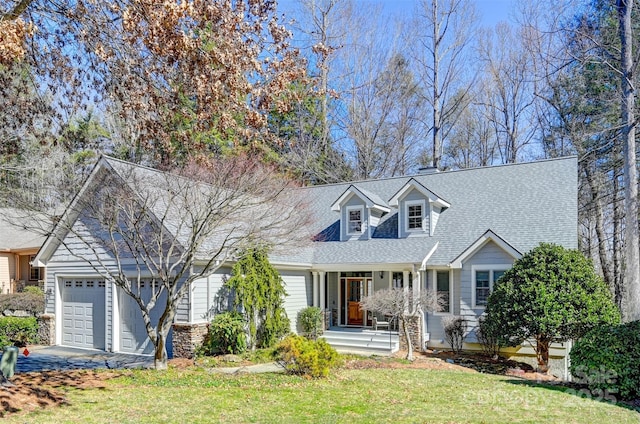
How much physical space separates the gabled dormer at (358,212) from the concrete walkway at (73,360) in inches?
341

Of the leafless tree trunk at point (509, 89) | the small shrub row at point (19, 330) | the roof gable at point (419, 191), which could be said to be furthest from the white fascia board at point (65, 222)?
the leafless tree trunk at point (509, 89)

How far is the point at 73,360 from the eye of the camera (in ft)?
47.3

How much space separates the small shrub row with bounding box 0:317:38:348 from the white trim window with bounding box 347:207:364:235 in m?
12.0

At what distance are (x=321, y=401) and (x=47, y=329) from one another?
12.9 meters

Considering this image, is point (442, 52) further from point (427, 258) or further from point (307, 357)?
point (307, 357)

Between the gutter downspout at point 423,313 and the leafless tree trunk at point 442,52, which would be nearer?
the gutter downspout at point 423,313

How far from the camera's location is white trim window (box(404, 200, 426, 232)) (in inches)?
A: 738

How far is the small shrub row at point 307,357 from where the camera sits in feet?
35.8

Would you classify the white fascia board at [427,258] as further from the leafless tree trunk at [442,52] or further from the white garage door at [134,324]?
the leafless tree trunk at [442,52]

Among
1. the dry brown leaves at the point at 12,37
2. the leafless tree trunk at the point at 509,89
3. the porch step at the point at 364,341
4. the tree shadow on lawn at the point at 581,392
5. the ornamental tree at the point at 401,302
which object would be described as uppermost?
the leafless tree trunk at the point at 509,89

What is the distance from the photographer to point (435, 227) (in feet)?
61.6

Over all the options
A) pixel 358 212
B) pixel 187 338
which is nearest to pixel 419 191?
pixel 358 212

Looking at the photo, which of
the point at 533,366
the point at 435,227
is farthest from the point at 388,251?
the point at 533,366

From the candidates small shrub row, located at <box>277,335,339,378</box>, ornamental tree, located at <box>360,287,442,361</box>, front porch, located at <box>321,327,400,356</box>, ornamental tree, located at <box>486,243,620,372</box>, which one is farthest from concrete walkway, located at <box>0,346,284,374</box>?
ornamental tree, located at <box>486,243,620,372</box>
